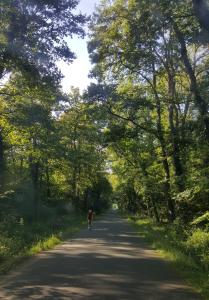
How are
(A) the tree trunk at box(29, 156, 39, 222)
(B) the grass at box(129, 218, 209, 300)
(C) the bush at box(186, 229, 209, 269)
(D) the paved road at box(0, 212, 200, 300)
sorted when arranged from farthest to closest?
(A) the tree trunk at box(29, 156, 39, 222) < (C) the bush at box(186, 229, 209, 269) < (B) the grass at box(129, 218, 209, 300) < (D) the paved road at box(0, 212, 200, 300)

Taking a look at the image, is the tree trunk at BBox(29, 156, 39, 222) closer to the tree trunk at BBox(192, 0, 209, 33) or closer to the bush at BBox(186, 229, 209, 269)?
the bush at BBox(186, 229, 209, 269)

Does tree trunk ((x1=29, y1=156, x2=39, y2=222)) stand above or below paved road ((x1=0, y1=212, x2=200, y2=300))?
above

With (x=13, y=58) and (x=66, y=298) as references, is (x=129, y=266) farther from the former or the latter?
(x=13, y=58)

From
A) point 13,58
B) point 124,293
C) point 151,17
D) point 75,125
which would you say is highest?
point 75,125

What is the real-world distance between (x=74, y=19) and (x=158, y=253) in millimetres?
9720

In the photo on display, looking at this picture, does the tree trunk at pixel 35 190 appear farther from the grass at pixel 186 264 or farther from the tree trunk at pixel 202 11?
the tree trunk at pixel 202 11

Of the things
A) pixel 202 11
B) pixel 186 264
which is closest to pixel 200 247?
pixel 186 264

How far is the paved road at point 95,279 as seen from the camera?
10.1m

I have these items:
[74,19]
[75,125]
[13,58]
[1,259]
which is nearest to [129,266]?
[1,259]

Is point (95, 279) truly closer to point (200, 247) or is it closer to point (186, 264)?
point (186, 264)

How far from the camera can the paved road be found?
10133mm

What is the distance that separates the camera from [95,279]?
12.1 metres

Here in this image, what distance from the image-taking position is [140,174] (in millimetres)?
43156

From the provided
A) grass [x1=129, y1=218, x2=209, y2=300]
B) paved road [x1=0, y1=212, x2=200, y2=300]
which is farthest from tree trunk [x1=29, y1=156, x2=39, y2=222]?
paved road [x1=0, y1=212, x2=200, y2=300]
